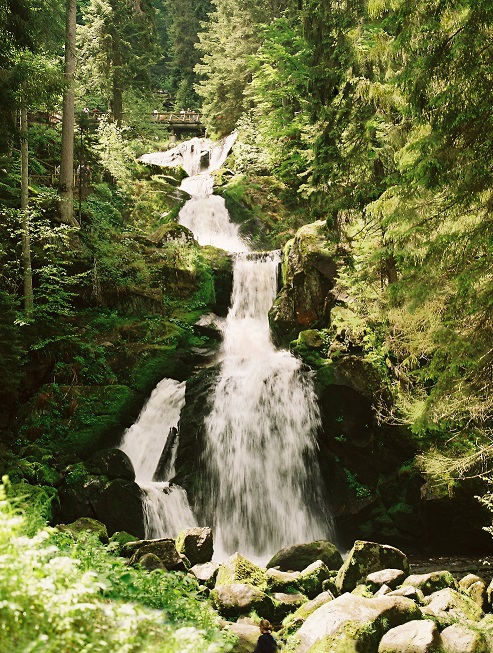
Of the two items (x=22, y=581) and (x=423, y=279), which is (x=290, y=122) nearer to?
(x=423, y=279)

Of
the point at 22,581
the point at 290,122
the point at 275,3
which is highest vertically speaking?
the point at 275,3

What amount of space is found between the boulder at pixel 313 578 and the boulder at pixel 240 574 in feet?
2.50

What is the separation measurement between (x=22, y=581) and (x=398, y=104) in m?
10.4

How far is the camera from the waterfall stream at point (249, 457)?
11.9m

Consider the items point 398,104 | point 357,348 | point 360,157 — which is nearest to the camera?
point 398,104

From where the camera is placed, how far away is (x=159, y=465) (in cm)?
1302

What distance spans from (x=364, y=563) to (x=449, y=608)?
1.64 meters

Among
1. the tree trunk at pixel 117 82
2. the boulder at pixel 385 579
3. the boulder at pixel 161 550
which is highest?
the tree trunk at pixel 117 82

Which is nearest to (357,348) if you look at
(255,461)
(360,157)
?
(255,461)

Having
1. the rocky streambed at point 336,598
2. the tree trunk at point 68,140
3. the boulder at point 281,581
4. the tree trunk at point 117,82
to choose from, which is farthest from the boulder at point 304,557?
the tree trunk at point 117,82

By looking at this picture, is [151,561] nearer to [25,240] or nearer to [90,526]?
[90,526]

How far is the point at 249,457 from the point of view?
13203 mm

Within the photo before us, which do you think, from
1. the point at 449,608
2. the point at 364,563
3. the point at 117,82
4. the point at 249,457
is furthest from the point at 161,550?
the point at 117,82

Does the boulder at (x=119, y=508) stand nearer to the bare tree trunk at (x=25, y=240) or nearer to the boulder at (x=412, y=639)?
the bare tree trunk at (x=25, y=240)
